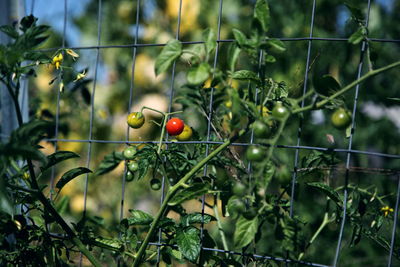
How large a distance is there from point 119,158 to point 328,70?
139 cm

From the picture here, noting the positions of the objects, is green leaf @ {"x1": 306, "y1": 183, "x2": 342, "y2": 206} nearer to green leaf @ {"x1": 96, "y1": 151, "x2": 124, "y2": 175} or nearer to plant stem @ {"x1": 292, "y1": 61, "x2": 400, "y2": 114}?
plant stem @ {"x1": 292, "y1": 61, "x2": 400, "y2": 114}

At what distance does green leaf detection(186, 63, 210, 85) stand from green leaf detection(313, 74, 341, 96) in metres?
0.18

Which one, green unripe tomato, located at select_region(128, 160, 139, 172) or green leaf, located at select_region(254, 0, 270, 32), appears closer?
green leaf, located at select_region(254, 0, 270, 32)

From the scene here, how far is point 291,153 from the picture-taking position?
2.03 m

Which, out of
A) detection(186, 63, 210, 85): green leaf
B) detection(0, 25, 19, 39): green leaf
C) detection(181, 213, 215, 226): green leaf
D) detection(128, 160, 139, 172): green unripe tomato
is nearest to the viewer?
detection(186, 63, 210, 85): green leaf

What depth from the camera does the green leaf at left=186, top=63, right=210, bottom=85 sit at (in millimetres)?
701

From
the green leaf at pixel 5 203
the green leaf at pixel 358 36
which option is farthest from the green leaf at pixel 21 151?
the green leaf at pixel 358 36

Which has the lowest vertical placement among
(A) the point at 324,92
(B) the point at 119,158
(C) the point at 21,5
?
(B) the point at 119,158

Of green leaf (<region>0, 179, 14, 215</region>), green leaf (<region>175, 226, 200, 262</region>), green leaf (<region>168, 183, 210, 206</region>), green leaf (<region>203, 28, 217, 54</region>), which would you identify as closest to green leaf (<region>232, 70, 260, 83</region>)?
green leaf (<region>203, 28, 217, 54</region>)

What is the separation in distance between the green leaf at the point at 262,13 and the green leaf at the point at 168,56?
0.13 meters

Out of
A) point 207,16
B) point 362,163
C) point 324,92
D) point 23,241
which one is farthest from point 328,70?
point 23,241

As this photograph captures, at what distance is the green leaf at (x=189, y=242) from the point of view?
2.77 ft

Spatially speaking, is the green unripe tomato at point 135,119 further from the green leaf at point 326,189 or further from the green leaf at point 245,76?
the green leaf at point 326,189

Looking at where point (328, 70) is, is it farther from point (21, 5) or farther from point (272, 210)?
point (272, 210)
